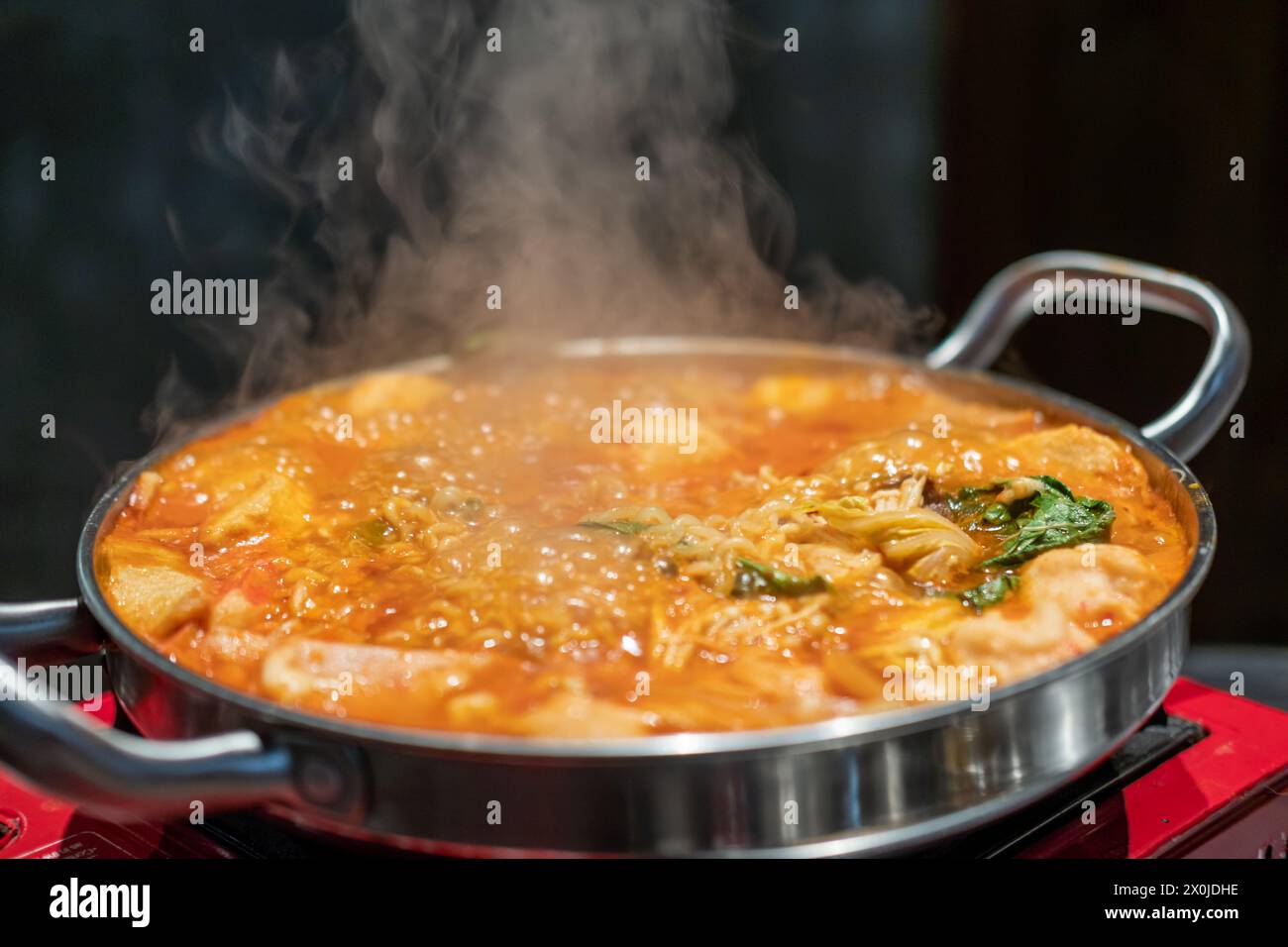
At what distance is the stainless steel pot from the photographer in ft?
4.80

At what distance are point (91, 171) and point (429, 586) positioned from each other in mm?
2952

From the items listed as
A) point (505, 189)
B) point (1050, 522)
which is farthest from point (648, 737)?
point (505, 189)

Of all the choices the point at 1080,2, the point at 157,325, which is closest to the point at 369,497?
the point at 157,325

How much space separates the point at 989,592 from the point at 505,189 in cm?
283

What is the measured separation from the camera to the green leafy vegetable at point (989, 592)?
2012 mm

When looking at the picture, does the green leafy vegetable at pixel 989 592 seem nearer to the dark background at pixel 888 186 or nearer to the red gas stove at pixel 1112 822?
the red gas stove at pixel 1112 822

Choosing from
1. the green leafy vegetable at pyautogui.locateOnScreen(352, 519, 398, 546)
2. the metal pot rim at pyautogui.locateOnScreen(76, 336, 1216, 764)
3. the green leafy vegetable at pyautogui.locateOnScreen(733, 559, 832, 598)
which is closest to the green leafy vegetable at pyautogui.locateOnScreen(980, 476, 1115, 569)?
the metal pot rim at pyautogui.locateOnScreen(76, 336, 1216, 764)

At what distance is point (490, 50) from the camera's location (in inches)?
170

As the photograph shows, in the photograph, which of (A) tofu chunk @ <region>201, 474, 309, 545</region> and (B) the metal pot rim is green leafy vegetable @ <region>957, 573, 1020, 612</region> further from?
(A) tofu chunk @ <region>201, 474, 309, 545</region>

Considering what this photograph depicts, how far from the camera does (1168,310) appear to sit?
2992 millimetres

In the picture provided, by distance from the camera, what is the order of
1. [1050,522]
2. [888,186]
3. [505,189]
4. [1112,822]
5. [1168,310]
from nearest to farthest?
[1112,822] → [1050,522] → [1168,310] → [505,189] → [888,186]

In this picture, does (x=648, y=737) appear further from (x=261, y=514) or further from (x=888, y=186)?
(x=888, y=186)

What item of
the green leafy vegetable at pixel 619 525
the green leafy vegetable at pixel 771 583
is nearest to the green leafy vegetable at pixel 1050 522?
the green leafy vegetable at pixel 771 583
